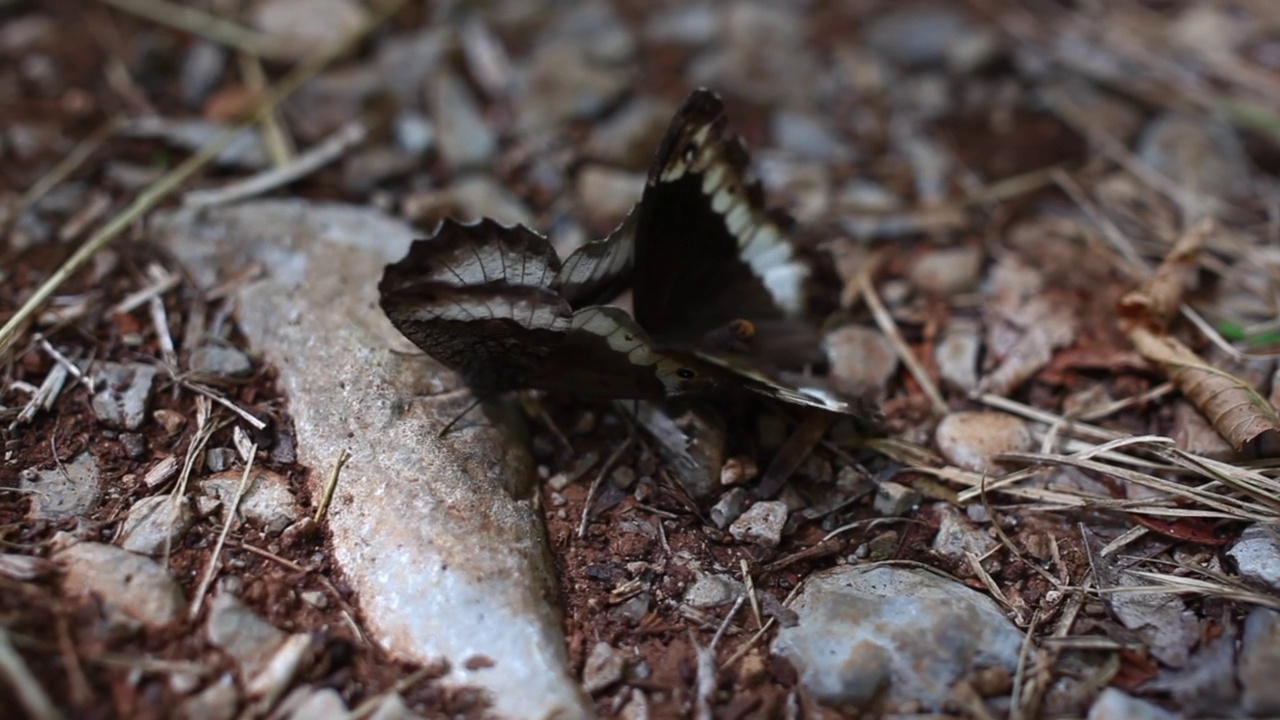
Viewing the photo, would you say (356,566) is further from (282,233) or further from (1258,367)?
(1258,367)

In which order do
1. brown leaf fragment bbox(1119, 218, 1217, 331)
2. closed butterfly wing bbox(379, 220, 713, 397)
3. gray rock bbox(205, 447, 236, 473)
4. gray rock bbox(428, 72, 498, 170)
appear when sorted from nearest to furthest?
closed butterfly wing bbox(379, 220, 713, 397) < gray rock bbox(205, 447, 236, 473) < brown leaf fragment bbox(1119, 218, 1217, 331) < gray rock bbox(428, 72, 498, 170)

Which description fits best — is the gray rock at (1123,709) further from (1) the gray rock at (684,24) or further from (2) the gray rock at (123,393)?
(1) the gray rock at (684,24)

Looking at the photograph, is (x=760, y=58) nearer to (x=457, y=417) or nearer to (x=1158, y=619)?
(x=457, y=417)

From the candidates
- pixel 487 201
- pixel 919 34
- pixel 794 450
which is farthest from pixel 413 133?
pixel 919 34

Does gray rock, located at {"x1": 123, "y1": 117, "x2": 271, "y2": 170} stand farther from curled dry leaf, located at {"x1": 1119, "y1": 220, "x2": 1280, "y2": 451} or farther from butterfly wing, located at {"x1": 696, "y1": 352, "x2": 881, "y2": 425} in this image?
curled dry leaf, located at {"x1": 1119, "y1": 220, "x2": 1280, "y2": 451}

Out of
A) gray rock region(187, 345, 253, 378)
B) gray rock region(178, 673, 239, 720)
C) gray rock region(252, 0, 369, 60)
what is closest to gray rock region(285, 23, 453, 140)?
gray rock region(252, 0, 369, 60)

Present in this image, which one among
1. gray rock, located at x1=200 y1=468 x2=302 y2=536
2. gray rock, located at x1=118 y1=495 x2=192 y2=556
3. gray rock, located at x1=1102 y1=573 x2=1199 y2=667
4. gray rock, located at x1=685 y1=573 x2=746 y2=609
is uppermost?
gray rock, located at x1=118 y1=495 x2=192 y2=556

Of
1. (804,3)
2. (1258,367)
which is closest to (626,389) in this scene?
(1258,367)
